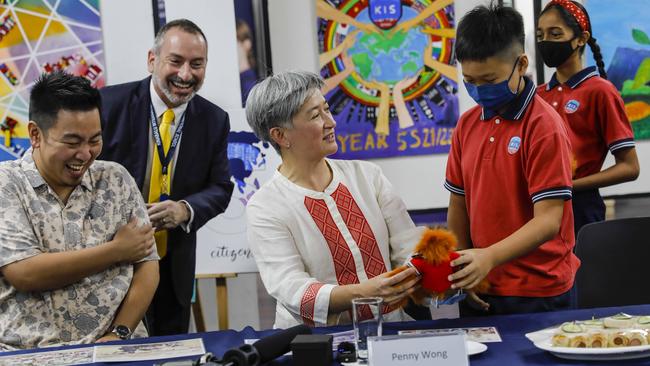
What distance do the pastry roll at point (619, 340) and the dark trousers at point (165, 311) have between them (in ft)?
6.65

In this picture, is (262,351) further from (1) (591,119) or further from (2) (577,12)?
(2) (577,12)

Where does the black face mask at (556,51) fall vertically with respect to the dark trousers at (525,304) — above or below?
above

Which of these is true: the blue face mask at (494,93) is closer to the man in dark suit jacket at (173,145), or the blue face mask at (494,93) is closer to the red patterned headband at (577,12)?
the red patterned headband at (577,12)

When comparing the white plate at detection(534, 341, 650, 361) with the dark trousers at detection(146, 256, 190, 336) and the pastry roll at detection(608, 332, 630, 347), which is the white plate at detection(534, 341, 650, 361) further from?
the dark trousers at detection(146, 256, 190, 336)

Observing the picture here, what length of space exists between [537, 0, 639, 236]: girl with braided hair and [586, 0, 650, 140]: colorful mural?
143 centimetres

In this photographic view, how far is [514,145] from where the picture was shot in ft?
7.85

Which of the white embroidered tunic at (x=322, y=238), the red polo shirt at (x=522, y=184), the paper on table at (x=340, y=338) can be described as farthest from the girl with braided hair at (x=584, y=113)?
the paper on table at (x=340, y=338)

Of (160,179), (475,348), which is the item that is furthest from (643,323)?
(160,179)

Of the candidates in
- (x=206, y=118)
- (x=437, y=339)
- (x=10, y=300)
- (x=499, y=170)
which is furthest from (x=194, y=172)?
(x=437, y=339)

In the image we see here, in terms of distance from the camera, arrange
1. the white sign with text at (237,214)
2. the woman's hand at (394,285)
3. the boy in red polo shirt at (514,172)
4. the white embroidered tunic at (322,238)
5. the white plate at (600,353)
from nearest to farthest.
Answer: the white plate at (600,353), the woman's hand at (394,285), the boy in red polo shirt at (514,172), the white embroidered tunic at (322,238), the white sign with text at (237,214)

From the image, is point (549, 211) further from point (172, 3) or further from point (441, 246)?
point (172, 3)

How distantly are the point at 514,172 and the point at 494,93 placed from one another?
233 mm

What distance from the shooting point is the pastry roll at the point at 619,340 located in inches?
71.9

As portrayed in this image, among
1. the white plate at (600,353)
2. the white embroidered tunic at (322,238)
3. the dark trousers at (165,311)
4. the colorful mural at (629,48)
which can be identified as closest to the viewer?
the white plate at (600,353)
